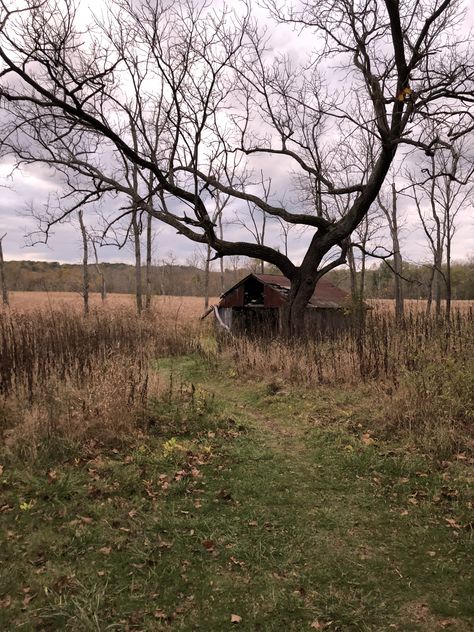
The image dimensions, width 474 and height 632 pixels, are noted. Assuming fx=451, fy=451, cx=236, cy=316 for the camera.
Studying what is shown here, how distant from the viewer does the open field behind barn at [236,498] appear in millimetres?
3016

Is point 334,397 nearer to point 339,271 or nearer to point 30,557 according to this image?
point 30,557

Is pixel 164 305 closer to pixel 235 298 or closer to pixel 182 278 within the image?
pixel 235 298

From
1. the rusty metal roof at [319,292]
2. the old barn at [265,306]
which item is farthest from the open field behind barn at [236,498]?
the rusty metal roof at [319,292]

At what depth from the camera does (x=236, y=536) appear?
3.88 metres

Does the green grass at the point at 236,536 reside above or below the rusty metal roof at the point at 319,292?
below

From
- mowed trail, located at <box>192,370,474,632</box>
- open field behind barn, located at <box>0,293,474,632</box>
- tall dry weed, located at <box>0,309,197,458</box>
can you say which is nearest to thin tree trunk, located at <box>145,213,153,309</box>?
tall dry weed, located at <box>0,309,197,458</box>

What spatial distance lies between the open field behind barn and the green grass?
0.05 ft

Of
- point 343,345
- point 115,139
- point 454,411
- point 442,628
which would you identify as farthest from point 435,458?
point 115,139

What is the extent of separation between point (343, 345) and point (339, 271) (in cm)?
4409

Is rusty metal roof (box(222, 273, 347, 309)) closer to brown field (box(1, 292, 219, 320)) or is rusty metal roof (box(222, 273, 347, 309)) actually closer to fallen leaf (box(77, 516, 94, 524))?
brown field (box(1, 292, 219, 320))

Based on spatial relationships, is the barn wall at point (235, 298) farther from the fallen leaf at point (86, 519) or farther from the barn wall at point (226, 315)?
the fallen leaf at point (86, 519)

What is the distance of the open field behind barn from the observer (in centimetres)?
302

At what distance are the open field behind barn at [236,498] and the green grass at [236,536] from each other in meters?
0.02

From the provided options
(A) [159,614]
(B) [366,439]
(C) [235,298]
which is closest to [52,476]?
(A) [159,614]
